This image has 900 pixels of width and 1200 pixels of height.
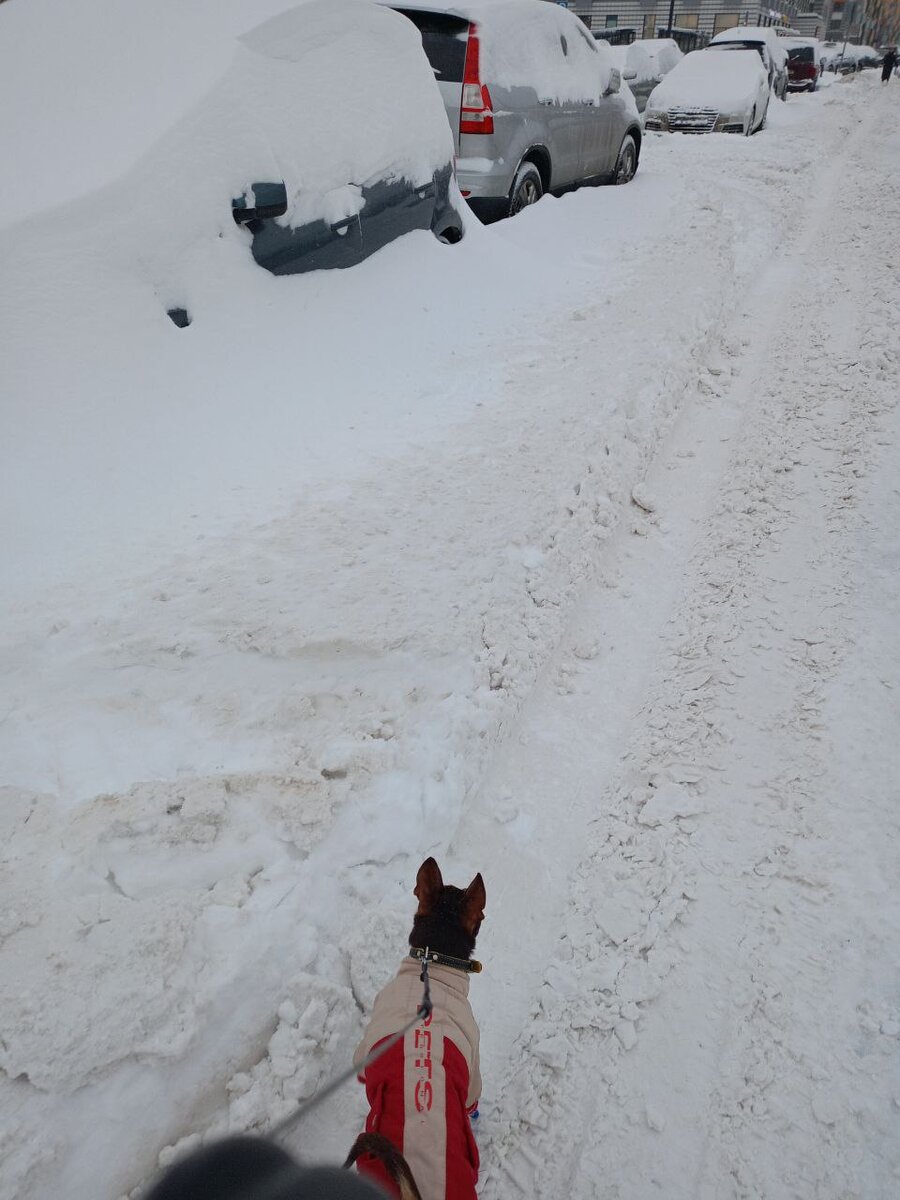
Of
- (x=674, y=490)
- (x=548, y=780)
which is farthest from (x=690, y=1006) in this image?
(x=674, y=490)

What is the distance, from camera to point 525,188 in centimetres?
710

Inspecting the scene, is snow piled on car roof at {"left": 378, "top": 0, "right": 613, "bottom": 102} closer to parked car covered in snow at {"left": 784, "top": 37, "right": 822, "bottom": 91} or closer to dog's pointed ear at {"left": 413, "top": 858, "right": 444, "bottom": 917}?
dog's pointed ear at {"left": 413, "top": 858, "right": 444, "bottom": 917}

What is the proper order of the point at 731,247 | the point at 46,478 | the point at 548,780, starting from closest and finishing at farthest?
the point at 548,780
the point at 46,478
the point at 731,247

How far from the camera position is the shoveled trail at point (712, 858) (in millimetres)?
1756

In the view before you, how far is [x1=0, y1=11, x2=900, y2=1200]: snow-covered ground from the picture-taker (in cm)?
178

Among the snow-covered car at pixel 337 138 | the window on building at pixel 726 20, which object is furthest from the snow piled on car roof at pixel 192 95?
the window on building at pixel 726 20

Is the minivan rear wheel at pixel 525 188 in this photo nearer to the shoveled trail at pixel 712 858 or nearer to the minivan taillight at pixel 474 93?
the minivan taillight at pixel 474 93

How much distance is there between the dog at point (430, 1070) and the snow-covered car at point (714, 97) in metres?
16.4

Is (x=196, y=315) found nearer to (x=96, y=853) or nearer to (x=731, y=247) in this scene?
(x=96, y=853)

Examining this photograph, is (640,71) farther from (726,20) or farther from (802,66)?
(726,20)

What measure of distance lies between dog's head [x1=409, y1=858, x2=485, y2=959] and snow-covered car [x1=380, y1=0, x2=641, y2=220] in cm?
649

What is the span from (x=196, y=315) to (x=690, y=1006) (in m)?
4.12

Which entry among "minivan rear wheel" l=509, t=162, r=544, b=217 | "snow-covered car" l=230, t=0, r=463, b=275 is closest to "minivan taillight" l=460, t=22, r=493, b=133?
"minivan rear wheel" l=509, t=162, r=544, b=217

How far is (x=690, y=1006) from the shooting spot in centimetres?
196
